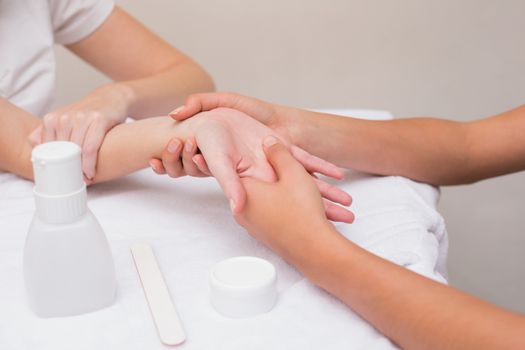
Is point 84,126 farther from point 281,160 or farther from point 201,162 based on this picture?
point 281,160

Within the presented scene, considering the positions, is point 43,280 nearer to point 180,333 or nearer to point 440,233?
point 180,333

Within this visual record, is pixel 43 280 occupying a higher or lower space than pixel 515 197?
higher

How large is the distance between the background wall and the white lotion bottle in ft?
4.45

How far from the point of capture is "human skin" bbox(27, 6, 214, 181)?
0.97 metres

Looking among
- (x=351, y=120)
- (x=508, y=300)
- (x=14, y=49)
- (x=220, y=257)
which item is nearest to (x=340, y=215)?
(x=220, y=257)

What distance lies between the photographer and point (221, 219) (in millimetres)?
871

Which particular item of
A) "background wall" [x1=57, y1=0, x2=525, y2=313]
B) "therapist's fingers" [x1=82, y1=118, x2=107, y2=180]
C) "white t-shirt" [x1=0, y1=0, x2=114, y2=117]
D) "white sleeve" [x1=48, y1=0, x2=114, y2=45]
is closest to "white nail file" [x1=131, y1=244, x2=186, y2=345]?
"therapist's fingers" [x1=82, y1=118, x2=107, y2=180]

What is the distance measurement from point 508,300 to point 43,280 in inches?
51.9

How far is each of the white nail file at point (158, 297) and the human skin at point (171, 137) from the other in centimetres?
12

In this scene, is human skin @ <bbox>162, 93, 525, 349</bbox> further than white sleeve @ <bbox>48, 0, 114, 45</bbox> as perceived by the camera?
No

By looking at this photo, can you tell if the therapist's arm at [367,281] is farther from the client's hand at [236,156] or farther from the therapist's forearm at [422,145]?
the therapist's forearm at [422,145]

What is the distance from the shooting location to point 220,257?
30.7 inches

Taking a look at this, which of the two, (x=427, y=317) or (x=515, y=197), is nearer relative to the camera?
(x=427, y=317)

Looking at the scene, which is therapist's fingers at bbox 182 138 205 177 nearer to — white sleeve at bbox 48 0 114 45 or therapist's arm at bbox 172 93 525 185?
therapist's arm at bbox 172 93 525 185
